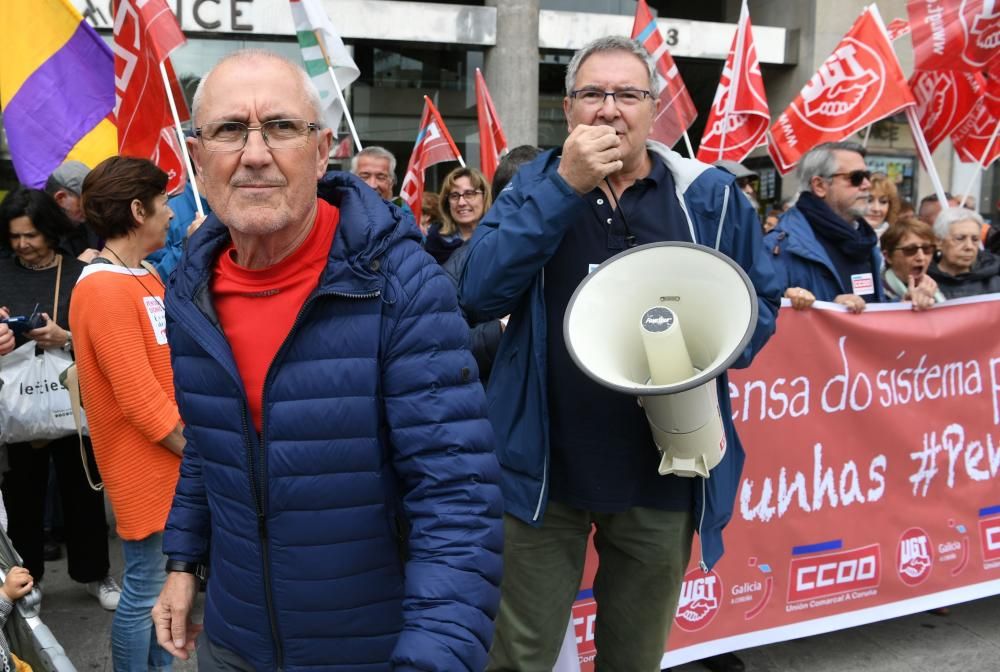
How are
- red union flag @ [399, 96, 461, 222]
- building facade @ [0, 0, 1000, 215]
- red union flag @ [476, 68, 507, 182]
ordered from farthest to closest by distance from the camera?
building facade @ [0, 0, 1000, 215], red union flag @ [476, 68, 507, 182], red union flag @ [399, 96, 461, 222]

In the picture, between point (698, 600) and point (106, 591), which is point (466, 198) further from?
point (106, 591)

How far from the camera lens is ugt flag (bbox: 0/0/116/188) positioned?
13.8ft

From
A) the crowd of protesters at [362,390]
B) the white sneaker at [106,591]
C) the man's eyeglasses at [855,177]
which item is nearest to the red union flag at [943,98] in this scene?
the man's eyeglasses at [855,177]

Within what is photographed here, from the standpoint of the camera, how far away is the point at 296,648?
151 cm

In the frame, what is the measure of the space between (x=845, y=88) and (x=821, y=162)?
6.09 ft

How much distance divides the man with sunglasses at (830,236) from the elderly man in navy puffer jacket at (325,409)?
2.48 meters

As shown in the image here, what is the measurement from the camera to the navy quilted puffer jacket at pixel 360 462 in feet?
4.64

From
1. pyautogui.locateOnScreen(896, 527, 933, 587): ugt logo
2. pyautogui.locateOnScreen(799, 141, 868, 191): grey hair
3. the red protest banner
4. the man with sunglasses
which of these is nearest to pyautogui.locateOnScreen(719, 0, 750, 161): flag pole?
pyautogui.locateOnScreen(799, 141, 868, 191): grey hair

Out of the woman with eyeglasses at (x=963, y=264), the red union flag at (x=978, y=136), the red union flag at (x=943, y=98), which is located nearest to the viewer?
the woman with eyeglasses at (x=963, y=264)

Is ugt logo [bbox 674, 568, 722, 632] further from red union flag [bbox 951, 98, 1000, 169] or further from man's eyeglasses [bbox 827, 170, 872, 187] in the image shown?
red union flag [bbox 951, 98, 1000, 169]

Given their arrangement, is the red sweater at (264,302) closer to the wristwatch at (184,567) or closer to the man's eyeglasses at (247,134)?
the man's eyeglasses at (247,134)

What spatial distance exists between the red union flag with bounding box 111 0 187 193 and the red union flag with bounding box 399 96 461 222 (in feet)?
7.10

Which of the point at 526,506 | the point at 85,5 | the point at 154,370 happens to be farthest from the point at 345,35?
the point at 526,506

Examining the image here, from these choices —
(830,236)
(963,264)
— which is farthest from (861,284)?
(963,264)
